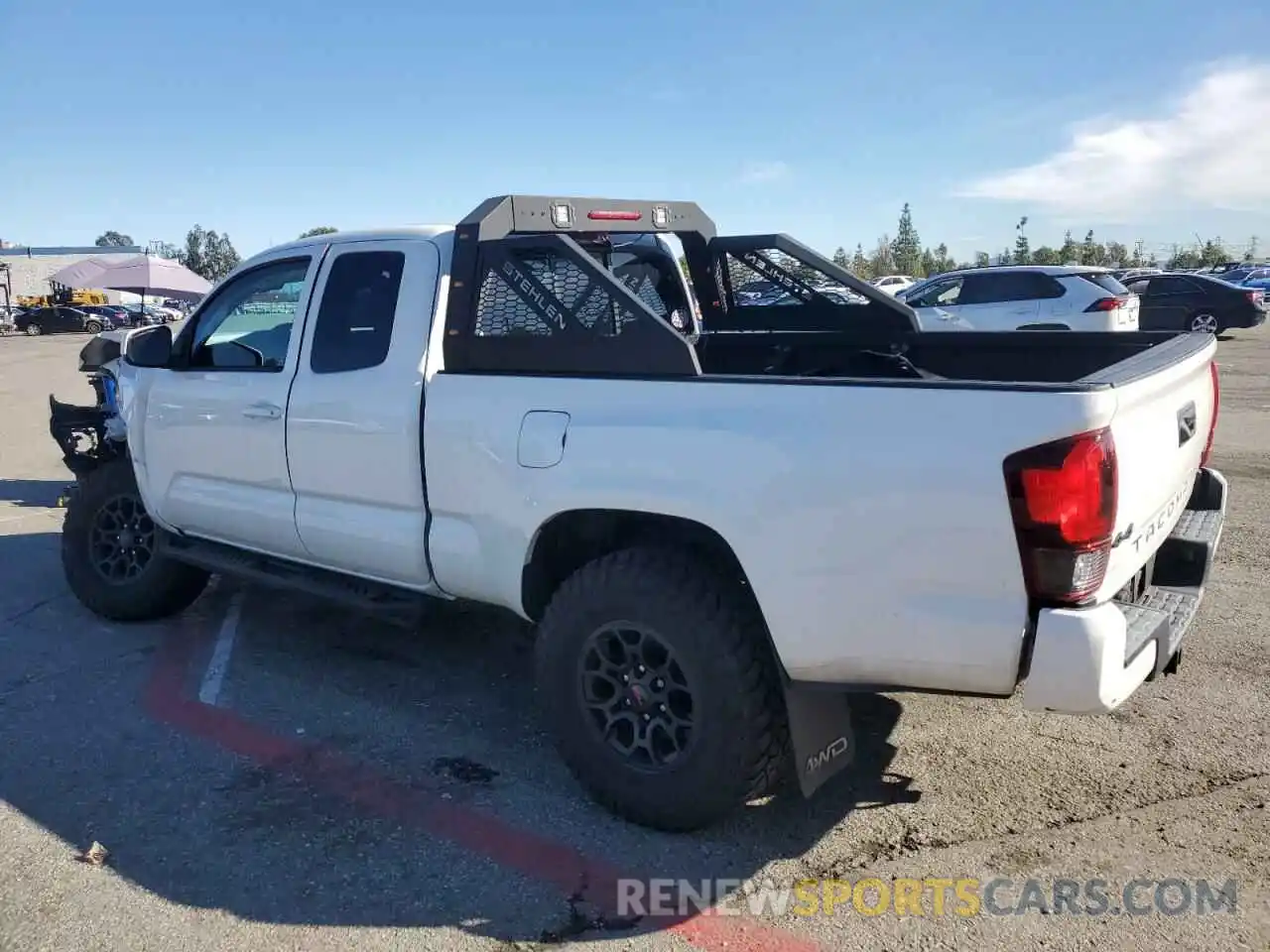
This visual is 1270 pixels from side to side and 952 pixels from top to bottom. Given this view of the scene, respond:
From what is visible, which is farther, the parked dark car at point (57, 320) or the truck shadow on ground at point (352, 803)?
the parked dark car at point (57, 320)

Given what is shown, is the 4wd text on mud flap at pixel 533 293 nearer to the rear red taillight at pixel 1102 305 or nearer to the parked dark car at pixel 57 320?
the rear red taillight at pixel 1102 305

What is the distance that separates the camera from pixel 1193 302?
23.3 metres

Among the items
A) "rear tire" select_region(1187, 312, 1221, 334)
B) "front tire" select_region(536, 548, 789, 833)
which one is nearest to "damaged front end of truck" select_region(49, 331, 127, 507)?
"front tire" select_region(536, 548, 789, 833)

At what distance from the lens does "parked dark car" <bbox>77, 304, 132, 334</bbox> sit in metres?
45.4

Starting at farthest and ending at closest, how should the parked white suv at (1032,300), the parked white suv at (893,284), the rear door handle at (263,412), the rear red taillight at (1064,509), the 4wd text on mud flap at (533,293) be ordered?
the parked white suv at (893,284)
the parked white suv at (1032,300)
the rear door handle at (263,412)
the 4wd text on mud flap at (533,293)
the rear red taillight at (1064,509)

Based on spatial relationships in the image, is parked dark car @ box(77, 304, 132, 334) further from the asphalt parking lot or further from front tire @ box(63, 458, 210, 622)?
the asphalt parking lot

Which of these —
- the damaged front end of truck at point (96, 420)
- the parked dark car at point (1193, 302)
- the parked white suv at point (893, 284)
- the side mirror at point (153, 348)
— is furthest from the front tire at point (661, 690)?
the parked white suv at point (893, 284)

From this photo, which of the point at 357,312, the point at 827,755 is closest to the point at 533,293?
the point at 357,312

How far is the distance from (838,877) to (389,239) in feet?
9.74

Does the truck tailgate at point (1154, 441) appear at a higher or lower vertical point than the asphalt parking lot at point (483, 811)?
higher

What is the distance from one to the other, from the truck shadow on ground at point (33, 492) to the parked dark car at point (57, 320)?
3965 centimetres

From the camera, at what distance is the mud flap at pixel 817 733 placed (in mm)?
3178

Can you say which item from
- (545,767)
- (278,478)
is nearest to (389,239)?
(278,478)

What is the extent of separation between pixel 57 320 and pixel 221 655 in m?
46.7
